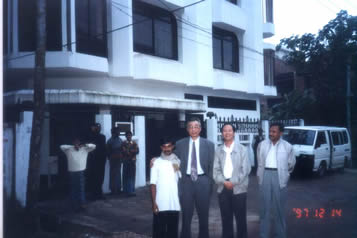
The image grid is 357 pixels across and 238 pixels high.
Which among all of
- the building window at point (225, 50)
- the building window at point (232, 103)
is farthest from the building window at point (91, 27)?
the building window at point (225, 50)

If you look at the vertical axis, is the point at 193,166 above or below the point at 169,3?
below

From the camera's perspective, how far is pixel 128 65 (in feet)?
36.7

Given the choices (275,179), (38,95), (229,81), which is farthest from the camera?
(229,81)

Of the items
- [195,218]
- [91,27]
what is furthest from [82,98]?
[195,218]

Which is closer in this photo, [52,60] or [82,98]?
[82,98]

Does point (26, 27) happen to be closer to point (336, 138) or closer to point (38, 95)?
point (38, 95)

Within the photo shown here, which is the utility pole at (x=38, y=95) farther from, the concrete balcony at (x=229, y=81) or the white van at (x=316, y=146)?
the concrete balcony at (x=229, y=81)

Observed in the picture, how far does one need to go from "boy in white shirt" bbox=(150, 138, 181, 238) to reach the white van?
8.58m

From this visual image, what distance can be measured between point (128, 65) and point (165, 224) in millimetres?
7050

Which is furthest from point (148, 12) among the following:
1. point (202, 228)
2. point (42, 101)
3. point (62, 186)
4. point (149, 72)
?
point (202, 228)

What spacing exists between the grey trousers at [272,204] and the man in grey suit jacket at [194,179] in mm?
969

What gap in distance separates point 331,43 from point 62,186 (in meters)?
11.9

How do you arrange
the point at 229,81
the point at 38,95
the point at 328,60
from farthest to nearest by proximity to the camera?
1. the point at 328,60
2. the point at 229,81
3. the point at 38,95

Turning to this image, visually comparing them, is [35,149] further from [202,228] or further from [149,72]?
[149,72]
